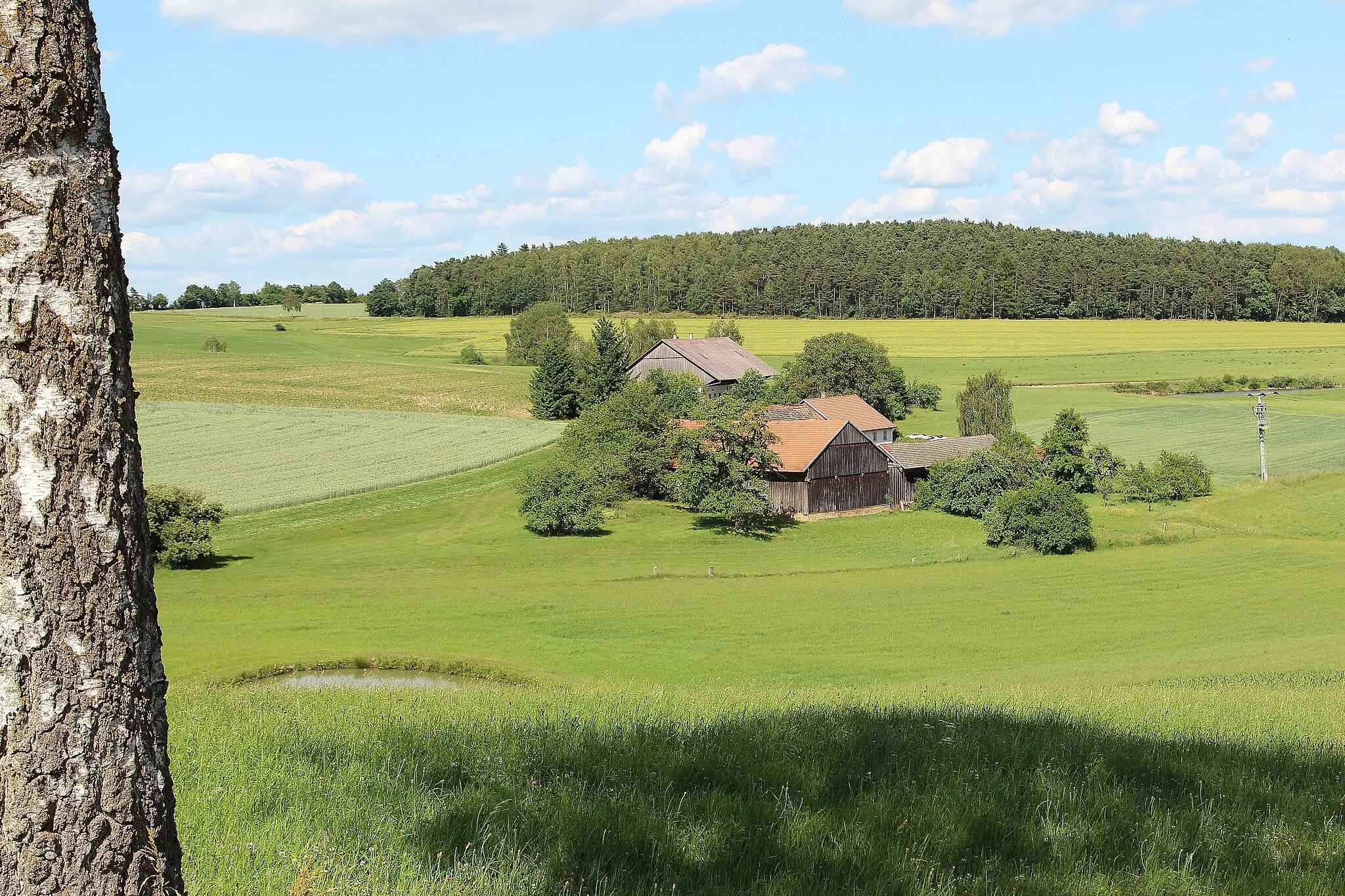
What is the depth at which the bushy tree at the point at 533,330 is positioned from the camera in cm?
12169

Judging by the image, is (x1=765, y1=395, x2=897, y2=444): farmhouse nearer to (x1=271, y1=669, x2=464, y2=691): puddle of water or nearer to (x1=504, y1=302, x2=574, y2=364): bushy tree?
(x1=271, y1=669, x2=464, y2=691): puddle of water

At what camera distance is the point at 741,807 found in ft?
20.2

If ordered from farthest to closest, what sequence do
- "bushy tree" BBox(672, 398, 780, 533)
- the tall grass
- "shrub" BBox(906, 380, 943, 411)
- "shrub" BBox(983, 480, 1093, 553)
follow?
"shrub" BBox(906, 380, 943, 411) → "bushy tree" BBox(672, 398, 780, 533) → "shrub" BBox(983, 480, 1093, 553) → the tall grass

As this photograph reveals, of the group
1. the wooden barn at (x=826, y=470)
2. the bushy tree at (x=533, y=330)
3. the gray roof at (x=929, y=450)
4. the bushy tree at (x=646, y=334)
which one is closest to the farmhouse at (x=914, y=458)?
the gray roof at (x=929, y=450)

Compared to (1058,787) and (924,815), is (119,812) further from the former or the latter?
(1058,787)

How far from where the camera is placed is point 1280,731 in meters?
10.0

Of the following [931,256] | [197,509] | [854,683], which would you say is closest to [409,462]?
[197,509]

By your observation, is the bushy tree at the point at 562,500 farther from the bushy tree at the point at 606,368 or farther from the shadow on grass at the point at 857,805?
the shadow on grass at the point at 857,805

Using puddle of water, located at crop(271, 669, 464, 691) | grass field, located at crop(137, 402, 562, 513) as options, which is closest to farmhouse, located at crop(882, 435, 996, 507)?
grass field, located at crop(137, 402, 562, 513)

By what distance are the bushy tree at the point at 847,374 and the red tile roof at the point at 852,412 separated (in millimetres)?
6367

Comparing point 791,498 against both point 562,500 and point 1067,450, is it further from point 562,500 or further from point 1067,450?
point 1067,450

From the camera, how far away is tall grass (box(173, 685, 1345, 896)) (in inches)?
203

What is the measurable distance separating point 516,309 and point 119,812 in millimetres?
182759

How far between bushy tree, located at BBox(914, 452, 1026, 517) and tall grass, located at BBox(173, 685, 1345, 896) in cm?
4483
